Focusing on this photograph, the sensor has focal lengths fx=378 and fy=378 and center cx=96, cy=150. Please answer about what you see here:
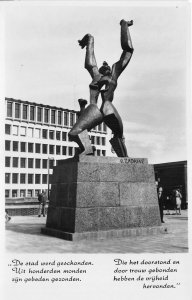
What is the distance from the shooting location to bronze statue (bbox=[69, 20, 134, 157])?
10508 mm

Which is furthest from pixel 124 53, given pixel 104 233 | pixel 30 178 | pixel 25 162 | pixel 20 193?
pixel 30 178

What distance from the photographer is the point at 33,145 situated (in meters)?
67.2

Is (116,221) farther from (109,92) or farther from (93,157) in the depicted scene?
(109,92)

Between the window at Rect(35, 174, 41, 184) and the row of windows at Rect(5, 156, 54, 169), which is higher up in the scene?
the row of windows at Rect(5, 156, 54, 169)

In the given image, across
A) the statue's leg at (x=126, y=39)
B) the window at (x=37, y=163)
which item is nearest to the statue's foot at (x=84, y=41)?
the statue's leg at (x=126, y=39)

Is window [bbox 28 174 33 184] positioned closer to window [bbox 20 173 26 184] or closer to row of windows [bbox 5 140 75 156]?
window [bbox 20 173 26 184]

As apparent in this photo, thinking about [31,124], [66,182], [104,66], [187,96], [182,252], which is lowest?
[182,252]

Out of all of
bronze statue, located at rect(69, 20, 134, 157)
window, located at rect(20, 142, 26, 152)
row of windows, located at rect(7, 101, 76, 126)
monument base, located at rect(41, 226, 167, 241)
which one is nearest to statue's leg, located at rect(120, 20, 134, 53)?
bronze statue, located at rect(69, 20, 134, 157)

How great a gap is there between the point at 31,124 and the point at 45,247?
56098 millimetres

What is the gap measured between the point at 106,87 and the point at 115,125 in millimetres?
1130

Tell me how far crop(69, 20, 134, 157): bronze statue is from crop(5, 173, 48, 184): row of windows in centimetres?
5436

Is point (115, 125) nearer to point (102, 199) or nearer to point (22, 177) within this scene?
point (102, 199)
